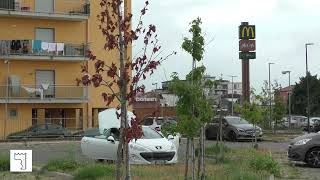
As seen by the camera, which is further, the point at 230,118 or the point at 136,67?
the point at 230,118

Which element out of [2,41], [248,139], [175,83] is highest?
[2,41]

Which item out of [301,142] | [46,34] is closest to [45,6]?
[46,34]

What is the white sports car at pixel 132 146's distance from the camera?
18859 mm

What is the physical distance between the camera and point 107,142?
65.2 ft

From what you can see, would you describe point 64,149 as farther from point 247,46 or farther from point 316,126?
point 316,126

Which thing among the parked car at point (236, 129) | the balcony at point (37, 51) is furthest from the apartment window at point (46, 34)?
the parked car at point (236, 129)

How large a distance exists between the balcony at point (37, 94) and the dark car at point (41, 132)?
3.16m

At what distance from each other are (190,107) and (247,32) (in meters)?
33.9

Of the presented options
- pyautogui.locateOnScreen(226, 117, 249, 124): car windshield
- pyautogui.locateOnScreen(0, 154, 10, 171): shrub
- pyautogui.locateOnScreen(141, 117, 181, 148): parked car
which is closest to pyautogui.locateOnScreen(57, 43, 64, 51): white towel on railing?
pyautogui.locateOnScreen(226, 117, 249, 124): car windshield

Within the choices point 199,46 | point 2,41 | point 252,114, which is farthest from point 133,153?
point 2,41

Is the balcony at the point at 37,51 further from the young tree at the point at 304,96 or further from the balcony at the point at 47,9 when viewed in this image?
the young tree at the point at 304,96

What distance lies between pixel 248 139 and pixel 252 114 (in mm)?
10385

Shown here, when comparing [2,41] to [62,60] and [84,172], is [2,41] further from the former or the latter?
[84,172]

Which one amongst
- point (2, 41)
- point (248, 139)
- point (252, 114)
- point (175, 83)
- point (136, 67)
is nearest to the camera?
point (136, 67)
